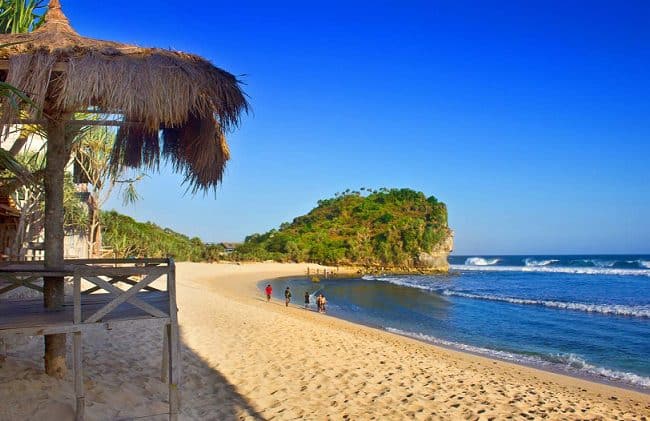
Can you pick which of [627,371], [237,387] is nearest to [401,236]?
[627,371]

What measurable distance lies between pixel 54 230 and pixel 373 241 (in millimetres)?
75302

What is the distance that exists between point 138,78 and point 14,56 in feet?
3.92

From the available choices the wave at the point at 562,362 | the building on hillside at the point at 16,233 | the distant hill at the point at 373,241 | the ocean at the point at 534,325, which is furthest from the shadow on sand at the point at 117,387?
the distant hill at the point at 373,241

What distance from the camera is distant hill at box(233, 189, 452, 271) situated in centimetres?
7506

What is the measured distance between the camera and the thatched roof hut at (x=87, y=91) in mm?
5090

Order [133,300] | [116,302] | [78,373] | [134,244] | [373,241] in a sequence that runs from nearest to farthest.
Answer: [78,373], [116,302], [133,300], [134,244], [373,241]

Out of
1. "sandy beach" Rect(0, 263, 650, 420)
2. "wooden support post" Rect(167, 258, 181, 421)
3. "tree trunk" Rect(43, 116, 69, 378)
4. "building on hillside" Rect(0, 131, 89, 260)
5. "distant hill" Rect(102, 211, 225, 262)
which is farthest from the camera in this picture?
"distant hill" Rect(102, 211, 225, 262)

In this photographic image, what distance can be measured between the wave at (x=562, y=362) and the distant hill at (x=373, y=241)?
177ft

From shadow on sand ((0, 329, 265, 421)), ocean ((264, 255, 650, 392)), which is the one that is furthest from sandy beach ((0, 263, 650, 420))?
ocean ((264, 255, 650, 392))

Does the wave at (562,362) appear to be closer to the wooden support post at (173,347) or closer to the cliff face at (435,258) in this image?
the wooden support post at (173,347)

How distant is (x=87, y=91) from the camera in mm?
5082

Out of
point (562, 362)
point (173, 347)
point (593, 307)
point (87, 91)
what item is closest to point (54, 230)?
point (87, 91)

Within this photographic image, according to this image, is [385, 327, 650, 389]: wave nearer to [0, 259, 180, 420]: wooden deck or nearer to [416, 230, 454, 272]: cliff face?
[0, 259, 180, 420]: wooden deck

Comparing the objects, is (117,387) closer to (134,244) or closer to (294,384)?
(294,384)
